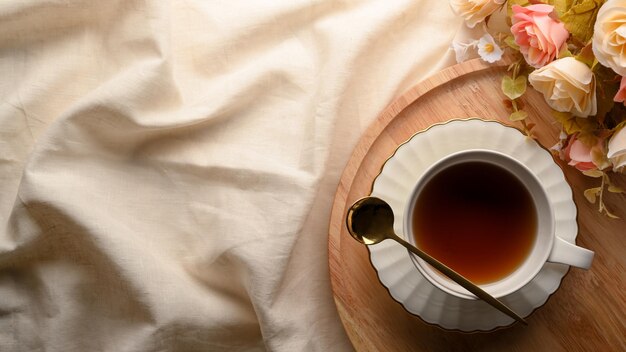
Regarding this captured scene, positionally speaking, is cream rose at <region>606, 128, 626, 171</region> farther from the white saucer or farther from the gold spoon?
the gold spoon

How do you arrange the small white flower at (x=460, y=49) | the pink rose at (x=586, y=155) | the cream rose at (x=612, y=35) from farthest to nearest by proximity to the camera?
the small white flower at (x=460, y=49), the pink rose at (x=586, y=155), the cream rose at (x=612, y=35)

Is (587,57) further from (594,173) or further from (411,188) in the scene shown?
(411,188)

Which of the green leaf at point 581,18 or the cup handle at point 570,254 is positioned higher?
the green leaf at point 581,18

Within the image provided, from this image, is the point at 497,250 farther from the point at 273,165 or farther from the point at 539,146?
the point at 273,165

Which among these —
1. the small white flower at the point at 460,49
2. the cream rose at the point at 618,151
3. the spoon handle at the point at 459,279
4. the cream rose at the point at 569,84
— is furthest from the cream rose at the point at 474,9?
the spoon handle at the point at 459,279

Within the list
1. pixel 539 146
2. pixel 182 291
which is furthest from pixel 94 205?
pixel 539 146

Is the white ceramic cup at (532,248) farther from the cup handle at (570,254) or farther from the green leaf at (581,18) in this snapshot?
the green leaf at (581,18)

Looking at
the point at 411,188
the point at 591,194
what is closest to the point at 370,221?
the point at 411,188
